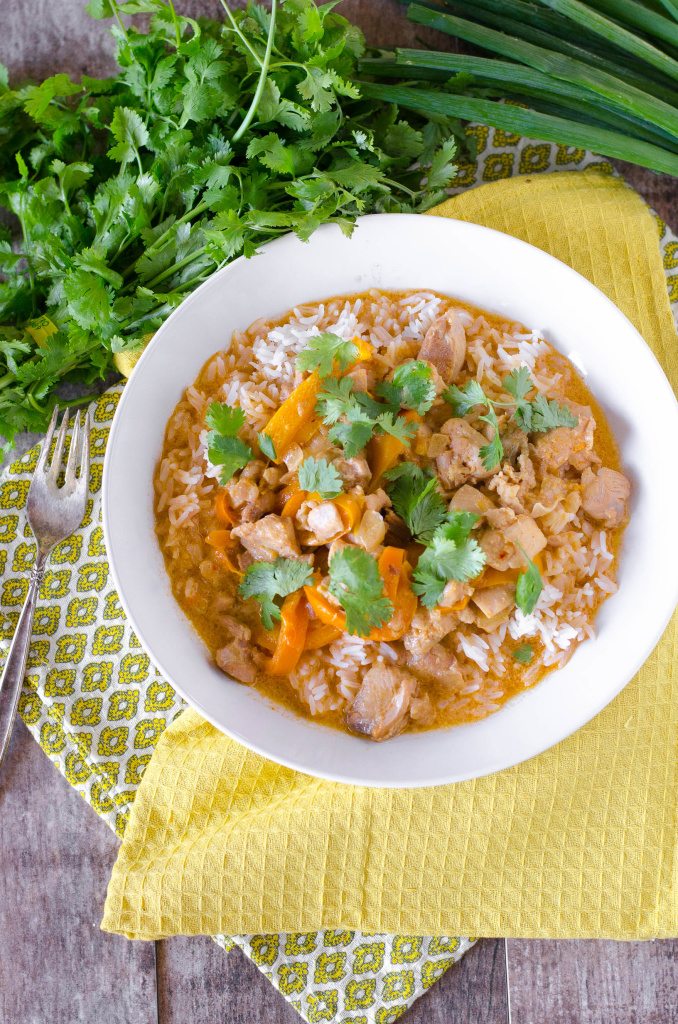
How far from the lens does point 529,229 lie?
3807 millimetres

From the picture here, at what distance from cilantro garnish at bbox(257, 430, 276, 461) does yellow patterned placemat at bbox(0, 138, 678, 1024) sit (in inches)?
39.2

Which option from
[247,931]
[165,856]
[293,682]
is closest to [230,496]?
[293,682]

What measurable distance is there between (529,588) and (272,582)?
97cm

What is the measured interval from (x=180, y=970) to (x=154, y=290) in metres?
3.07

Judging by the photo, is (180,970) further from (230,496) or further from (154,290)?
(154,290)

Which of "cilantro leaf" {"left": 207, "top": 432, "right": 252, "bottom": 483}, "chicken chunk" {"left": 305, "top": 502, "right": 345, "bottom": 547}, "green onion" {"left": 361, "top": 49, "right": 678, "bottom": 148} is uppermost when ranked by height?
"green onion" {"left": 361, "top": 49, "right": 678, "bottom": 148}

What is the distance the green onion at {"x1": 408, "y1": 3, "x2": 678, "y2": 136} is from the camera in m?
3.54

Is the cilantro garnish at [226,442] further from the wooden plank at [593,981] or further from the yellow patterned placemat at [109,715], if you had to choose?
the wooden plank at [593,981]

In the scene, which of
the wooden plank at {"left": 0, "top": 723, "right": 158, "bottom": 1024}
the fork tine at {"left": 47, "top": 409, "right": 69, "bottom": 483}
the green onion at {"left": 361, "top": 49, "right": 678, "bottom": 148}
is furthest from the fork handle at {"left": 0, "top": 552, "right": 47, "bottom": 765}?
the green onion at {"left": 361, "top": 49, "right": 678, "bottom": 148}

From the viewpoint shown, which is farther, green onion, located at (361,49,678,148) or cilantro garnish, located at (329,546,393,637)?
green onion, located at (361,49,678,148)

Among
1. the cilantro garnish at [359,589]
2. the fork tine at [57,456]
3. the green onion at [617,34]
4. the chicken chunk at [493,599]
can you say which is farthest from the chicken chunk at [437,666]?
the green onion at [617,34]

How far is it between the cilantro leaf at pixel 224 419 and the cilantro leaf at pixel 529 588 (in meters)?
1.21

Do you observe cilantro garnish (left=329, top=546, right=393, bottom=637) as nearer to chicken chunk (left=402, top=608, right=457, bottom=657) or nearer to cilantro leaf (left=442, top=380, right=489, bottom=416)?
chicken chunk (left=402, top=608, right=457, bottom=657)

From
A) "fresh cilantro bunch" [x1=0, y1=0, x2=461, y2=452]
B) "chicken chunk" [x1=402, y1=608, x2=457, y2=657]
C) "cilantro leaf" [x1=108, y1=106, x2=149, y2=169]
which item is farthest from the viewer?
"cilantro leaf" [x1=108, y1=106, x2=149, y2=169]
